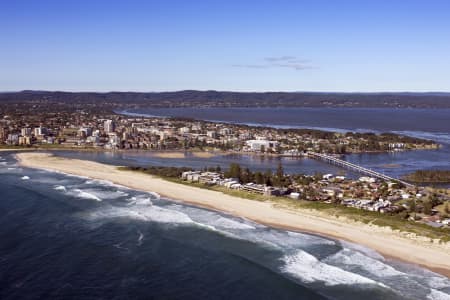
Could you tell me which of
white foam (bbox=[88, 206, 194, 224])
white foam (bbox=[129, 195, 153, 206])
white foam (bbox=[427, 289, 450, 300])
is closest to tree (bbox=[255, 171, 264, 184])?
white foam (bbox=[129, 195, 153, 206])

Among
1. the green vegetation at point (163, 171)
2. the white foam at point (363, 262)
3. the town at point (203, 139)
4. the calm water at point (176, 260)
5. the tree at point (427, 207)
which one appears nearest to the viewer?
the calm water at point (176, 260)

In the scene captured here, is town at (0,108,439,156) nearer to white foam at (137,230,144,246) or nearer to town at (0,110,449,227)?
town at (0,110,449,227)

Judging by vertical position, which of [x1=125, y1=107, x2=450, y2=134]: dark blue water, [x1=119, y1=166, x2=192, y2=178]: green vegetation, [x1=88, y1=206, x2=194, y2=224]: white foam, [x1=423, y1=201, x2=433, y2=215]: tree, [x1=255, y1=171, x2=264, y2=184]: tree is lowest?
[x1=88, y1=206, x2=194, y2=224]: white foam

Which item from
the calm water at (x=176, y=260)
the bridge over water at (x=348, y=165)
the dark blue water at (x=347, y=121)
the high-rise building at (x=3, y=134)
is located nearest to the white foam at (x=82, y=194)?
the calm water at (x=176, y=260)

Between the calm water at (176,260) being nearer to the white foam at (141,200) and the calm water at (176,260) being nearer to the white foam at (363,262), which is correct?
the white foam at (363,262)

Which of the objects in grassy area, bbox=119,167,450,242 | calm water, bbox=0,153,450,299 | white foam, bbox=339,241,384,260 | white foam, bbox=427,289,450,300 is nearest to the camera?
white foam, bbox=427,289,450,300

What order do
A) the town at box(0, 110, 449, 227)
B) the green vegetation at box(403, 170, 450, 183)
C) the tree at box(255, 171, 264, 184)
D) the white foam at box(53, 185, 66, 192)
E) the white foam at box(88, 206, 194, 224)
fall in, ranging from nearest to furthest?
the white foam at box(88, 206, 194, 224) → the town at box(0, 110, 449, 227) → the white foam at box(53, 185, 66, 192) → the tree at box(255, 171, 264, 184) → the green vegetation at box(403, 170, 450, 183)

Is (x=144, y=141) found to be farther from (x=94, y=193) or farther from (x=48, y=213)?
(x=48, y=213)

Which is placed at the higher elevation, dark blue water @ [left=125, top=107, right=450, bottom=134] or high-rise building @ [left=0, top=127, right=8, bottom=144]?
dark blue water @ [left=125, top=107, right=450, bottom=134]
